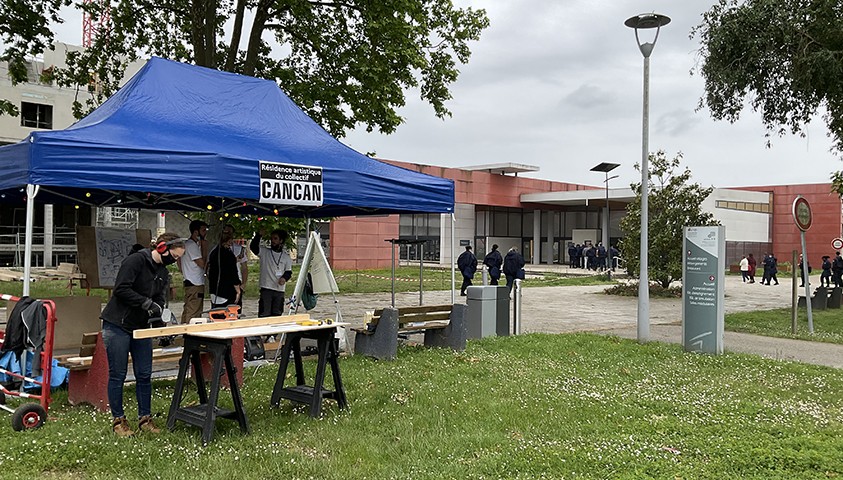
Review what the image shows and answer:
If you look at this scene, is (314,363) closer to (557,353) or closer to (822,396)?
(557,353)

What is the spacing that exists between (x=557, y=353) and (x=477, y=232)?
42615 millimetres

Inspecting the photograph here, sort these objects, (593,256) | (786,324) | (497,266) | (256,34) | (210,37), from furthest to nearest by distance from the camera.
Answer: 1. (593,256)
2. (497,266)
3. (256,34)
4. (786,324)
5. (210,37)

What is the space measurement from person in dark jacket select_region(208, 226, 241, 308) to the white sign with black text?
7.30ft

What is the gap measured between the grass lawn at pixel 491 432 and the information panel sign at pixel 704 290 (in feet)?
4.61

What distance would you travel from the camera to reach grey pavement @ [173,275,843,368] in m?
11.2

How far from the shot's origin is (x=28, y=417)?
553 cm

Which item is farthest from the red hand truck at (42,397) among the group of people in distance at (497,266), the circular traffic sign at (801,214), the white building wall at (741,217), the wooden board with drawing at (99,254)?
the white building wall at (741,217)

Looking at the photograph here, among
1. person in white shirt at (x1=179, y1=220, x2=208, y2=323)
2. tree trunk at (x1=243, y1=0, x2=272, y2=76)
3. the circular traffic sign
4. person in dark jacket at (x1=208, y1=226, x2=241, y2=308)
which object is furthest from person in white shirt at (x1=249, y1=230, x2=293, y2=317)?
the circular traffic sign

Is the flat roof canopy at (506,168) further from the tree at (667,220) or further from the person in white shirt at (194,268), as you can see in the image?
the person in white shirt at (194,268)

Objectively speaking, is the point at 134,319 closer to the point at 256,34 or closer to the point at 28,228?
the point at 28,228

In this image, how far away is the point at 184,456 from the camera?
16.4 feet

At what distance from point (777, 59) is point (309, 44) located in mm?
10680

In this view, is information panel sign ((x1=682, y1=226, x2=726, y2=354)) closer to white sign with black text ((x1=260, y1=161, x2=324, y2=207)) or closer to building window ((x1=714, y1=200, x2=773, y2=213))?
white sign with black text ((x1=260, y1=161, x2=324, y2=207))

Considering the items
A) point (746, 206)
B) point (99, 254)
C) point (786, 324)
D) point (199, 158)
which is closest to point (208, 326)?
Result: point (199, 158)
